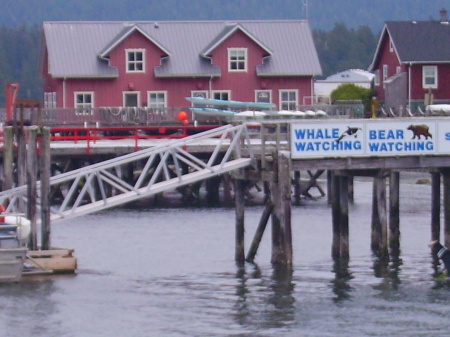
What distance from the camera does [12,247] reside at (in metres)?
28.3

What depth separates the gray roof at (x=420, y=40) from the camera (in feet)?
247

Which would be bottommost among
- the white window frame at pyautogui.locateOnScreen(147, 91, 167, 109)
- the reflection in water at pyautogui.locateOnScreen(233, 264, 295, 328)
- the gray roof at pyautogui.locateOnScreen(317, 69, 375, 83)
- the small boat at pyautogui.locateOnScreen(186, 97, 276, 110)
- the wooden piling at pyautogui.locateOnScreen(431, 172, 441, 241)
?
the reflection in water at pyautogui.locateOnScreen(233, 264, 295, 328)

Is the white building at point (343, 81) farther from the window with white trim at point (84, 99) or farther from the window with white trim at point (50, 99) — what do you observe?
the window with white trim at point (84, 99)

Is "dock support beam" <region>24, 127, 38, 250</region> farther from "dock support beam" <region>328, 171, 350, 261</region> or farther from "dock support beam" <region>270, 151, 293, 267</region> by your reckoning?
"dock support beam" <region>328, 171, 350, 261</region>

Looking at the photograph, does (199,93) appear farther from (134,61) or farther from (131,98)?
(134,61)

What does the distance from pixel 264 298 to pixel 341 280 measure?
10.5ft

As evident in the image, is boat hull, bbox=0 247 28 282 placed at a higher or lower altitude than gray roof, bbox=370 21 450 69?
lower

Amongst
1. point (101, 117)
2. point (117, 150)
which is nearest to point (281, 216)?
point (117, 150)

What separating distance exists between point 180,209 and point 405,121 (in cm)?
2163

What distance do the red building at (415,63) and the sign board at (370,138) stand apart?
124 feet

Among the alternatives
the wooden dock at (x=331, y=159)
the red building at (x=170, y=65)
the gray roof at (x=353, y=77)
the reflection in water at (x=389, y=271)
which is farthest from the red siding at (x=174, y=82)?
the gray roof at (x=353, y=77)

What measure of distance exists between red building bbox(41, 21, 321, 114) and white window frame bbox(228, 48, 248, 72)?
22 millimetres

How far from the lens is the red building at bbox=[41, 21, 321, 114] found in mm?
67125

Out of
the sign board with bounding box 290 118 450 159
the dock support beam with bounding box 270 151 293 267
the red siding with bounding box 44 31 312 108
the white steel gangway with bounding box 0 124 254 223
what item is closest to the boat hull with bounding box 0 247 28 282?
the white steel gangway with bounding box 0 124 254 223
